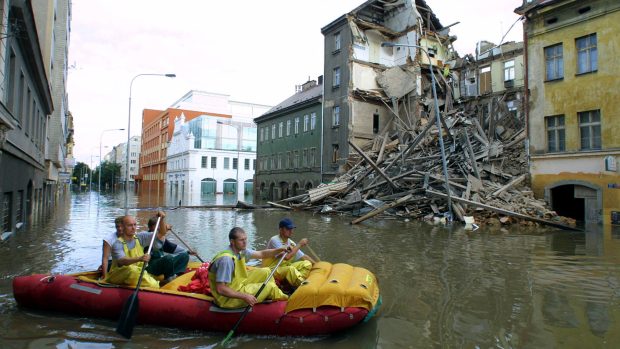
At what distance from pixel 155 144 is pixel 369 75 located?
6569 centimetres

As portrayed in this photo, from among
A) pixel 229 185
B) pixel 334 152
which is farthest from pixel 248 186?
pixel 334 152

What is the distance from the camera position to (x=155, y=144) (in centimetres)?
8881

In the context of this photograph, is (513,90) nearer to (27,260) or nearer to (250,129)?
(27,260)

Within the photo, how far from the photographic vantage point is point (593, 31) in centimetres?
1800

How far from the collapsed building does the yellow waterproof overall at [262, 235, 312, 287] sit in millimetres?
14802

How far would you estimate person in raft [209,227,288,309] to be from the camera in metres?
4.98

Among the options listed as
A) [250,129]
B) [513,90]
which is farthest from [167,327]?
[250,129]

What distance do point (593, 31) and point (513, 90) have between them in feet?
54.5

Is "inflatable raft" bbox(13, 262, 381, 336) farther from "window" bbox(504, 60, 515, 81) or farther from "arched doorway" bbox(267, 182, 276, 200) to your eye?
"arched doorway" bbox(267, 182, 276, 200)

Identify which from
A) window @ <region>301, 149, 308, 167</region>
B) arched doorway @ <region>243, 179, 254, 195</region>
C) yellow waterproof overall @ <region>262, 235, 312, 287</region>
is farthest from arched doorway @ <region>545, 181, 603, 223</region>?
arched doorway @ <region>243, 179, 254, 195</region>

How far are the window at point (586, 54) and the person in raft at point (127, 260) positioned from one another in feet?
64.8

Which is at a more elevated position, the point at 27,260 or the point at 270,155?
the point at 270,155

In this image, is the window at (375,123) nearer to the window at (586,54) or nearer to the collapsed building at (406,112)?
the collapsed building at (406,112)

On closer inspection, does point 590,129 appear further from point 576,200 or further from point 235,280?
point 235,280
